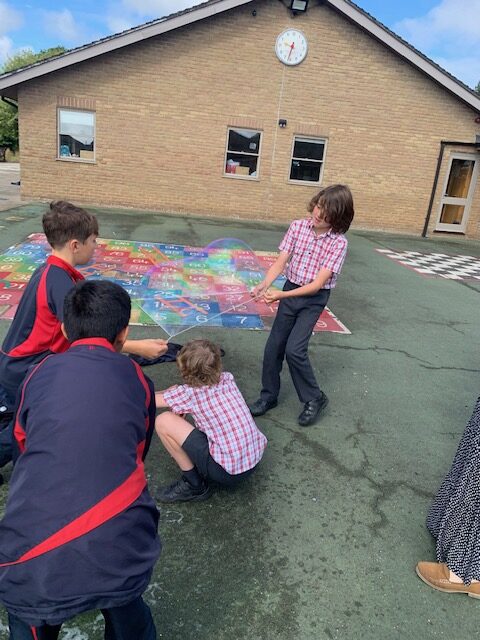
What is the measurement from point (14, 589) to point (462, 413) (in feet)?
12.1

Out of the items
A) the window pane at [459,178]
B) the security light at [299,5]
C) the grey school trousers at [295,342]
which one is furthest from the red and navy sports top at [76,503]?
the window pane at [459,178]

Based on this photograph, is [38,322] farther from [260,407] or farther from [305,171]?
[305,171]

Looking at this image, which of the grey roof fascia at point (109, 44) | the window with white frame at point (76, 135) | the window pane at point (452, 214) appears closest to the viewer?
the grey roof fascia at point (109, 44)

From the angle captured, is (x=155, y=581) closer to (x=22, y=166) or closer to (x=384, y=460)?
(x=384, y=460)

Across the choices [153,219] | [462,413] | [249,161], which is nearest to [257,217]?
[249,161]

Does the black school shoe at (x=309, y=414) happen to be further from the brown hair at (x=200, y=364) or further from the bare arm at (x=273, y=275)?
the brown hair at (x=200, y=364)

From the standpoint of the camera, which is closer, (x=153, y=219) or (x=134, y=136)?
(x=153, y=219)

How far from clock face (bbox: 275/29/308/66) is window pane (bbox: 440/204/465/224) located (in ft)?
21.3

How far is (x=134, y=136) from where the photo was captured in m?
13.3

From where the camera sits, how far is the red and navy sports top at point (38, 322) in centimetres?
230

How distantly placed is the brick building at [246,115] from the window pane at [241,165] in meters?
0.03

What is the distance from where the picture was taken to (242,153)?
13820 mm

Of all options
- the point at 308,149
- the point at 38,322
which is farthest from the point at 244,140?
the point at 38,322

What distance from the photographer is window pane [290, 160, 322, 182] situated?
1410 cm
